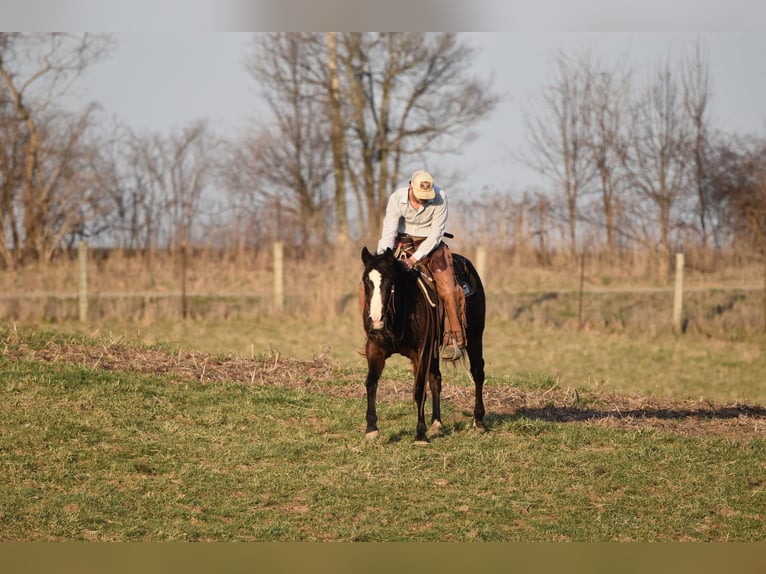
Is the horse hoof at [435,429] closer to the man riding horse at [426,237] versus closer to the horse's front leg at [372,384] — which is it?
the horse's front leg at [372,384]

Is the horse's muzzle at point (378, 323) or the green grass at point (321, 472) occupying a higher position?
the horse's muzzle at point (378, 323)

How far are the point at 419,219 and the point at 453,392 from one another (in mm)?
3251

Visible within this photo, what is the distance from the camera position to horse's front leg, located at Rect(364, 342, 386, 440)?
400 inches

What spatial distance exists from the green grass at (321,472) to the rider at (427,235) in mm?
1321

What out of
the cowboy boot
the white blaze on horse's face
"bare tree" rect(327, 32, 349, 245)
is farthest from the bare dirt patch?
"bare tree" rect(327, 32, 349, 245)

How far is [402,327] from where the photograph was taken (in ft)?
33.1

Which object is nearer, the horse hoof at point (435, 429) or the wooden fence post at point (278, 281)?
the horse hoof at point (435, 429)

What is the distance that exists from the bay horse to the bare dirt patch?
4.67ft

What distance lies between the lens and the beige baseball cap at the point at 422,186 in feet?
33.6

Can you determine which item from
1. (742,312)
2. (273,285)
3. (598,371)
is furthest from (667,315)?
(273,285)

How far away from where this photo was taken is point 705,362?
78.2 ft

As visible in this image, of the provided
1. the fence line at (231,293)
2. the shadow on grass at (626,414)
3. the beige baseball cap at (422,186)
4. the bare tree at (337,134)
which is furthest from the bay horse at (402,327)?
the bare tree at (337,134)

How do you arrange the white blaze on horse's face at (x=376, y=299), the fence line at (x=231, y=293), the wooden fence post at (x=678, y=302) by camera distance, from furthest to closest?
the fence line at (x=231, y=293) < the wooden fence post at (x=678, y=302) < the white blaze on horse's face at (x=376, y=299)

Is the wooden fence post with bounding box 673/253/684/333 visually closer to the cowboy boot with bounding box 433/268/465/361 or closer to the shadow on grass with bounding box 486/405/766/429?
the shadow on grass with bounding box 486/405/766/429
